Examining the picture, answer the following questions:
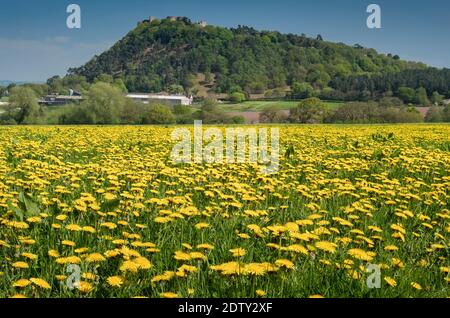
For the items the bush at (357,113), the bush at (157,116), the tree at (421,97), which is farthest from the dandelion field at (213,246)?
the tree at (421,97)

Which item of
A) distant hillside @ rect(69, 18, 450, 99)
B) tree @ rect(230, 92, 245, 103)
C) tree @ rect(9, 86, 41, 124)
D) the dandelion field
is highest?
distant hillside @ rect(69, 18, 450, 99)

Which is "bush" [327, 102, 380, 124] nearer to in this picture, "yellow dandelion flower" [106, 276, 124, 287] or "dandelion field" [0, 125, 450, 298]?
"dandelion field" [0, 125, 450, 298]

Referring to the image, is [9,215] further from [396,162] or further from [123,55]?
[123,55]

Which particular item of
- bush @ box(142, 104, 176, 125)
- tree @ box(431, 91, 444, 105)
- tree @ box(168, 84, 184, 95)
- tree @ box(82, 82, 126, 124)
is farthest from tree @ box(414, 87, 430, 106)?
tree @ box(168, 84, 184, 95)

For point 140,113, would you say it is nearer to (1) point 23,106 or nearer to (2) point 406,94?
(1) point 23,106

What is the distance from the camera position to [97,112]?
57.6 m

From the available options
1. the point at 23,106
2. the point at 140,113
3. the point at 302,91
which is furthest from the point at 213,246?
the point at 302,91

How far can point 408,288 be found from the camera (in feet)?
10.3

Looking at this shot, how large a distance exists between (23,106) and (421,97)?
229 feet

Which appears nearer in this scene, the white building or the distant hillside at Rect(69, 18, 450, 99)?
the white building

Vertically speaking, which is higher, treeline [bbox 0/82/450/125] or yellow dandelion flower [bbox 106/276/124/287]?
treeline [bbox 0/82/450/125]

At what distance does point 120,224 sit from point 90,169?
101 inches

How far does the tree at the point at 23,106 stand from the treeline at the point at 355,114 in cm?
3074

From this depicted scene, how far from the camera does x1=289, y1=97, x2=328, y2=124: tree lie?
64.2 m
